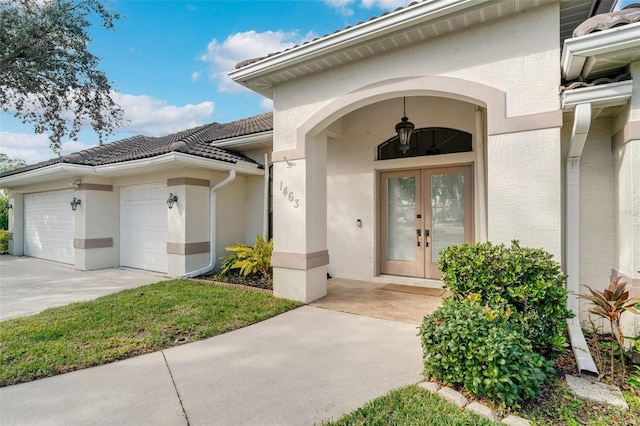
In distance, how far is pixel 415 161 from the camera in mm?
7746

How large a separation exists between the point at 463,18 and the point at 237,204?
7568 mm

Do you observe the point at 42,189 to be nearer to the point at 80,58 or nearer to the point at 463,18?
the point at 80,58

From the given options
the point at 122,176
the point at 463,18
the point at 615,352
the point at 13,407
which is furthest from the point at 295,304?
the point at 122,176

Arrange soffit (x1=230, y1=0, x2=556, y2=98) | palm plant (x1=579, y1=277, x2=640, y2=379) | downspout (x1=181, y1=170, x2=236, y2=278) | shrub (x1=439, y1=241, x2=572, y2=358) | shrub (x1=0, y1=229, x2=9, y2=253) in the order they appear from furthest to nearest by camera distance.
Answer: shrub (x1=0, y1=229, x2=9, y2=253) → downspout (x1=181, y1=170, x2=236, y2=278) → soffit (x1=230, y1=0, x2=556, y2=98) → shrub (x1=439, y1=241, x2=572, y2=358) → palm plant (x1=579, y1=277, x2=640, y2=379)

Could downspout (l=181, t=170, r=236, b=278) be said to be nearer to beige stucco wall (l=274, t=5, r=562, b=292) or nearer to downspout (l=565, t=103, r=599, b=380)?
beige stucco wall (l=274, t=5, r=562, b=292)

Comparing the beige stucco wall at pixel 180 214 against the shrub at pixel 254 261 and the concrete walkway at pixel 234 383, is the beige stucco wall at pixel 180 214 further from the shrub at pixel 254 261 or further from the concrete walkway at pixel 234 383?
the concrete walkway at pixel 234 383

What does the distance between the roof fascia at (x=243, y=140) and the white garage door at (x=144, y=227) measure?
210 cm

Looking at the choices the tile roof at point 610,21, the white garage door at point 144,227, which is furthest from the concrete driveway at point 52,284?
the tile roof at point 610,21

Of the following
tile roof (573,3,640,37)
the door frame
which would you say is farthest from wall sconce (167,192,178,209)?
tile roof (573,3,640,37)

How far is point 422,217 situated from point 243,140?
542 cm

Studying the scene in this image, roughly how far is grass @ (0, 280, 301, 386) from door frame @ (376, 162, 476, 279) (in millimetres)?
3236

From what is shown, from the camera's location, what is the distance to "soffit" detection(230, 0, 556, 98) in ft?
14.1

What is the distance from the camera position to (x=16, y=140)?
2030 centimetres

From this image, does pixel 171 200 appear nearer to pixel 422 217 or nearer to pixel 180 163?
Result: pixel 180 163
